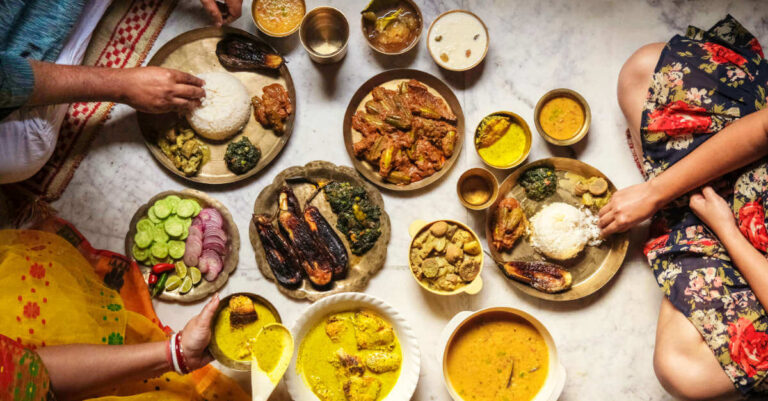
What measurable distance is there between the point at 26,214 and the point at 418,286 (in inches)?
76.8

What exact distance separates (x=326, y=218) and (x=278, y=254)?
0.94ft

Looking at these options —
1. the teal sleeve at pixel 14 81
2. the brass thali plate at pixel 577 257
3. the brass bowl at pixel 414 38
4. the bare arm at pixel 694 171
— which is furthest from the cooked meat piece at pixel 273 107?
the bare arm at pixel 694 171

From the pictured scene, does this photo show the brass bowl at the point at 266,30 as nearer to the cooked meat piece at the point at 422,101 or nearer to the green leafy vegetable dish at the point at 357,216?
the cooked meat piece at the point at 422,101

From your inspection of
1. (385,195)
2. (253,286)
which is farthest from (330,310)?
(385,195)

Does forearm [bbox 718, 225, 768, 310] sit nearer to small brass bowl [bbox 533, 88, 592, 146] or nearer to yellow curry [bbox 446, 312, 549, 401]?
small brass bowl [bbox 533, 88, 592, 146]

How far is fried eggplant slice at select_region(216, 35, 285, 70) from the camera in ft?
8.46

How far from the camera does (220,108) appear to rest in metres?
2.50

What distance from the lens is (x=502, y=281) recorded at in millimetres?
2617

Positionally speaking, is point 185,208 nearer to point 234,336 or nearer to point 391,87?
point 234,336

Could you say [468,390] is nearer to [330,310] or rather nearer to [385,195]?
[330,310]

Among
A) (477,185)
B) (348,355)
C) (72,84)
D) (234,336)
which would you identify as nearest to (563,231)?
(477,185)

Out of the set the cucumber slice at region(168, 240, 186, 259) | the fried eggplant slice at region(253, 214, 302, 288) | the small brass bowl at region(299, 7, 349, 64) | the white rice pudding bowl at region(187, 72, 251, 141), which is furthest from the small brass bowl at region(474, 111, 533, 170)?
the cucumber slice at region(168, 240, 186, 259)

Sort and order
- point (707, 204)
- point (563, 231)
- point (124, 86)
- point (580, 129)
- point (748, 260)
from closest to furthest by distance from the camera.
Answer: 1. point (748, 260)
2. point (707, 204)
3. point (124, 86)
4. point (563, 231)
5. point (580, 129)

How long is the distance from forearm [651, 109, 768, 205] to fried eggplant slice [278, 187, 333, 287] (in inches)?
59.1
